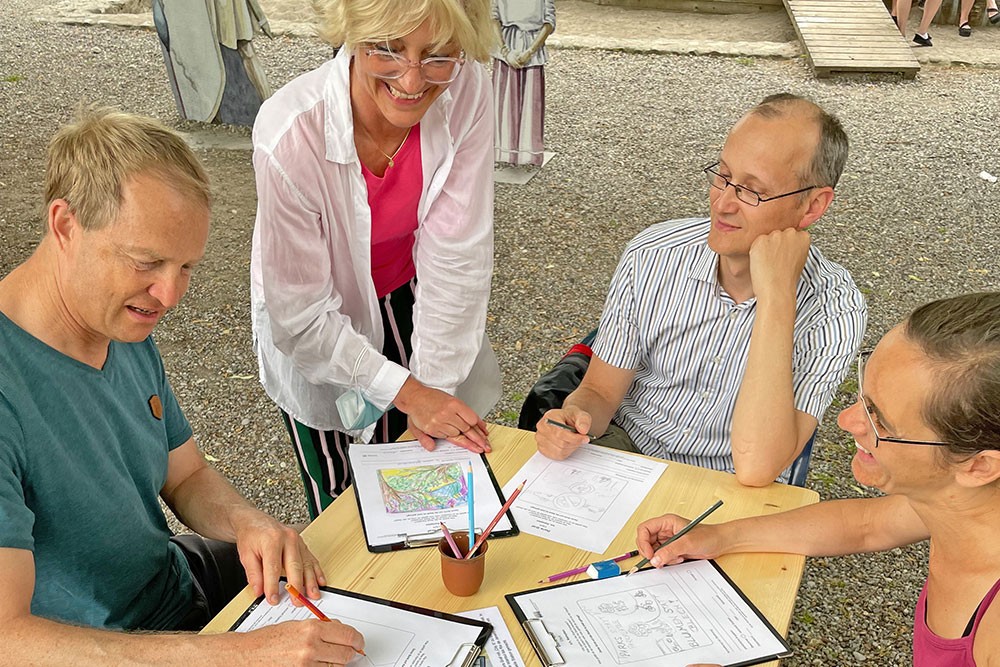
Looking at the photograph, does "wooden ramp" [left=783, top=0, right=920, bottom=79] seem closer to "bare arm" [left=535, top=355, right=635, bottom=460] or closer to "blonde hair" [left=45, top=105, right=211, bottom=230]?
"bare arm" [left=535, top=355, right=635, bottom=460]

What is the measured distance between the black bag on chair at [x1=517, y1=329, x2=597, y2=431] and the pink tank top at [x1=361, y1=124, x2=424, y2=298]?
529 mm

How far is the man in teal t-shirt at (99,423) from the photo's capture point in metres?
1.43

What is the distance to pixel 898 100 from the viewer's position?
26.4 ft

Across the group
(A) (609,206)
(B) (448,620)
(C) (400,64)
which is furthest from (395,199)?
(A) (609,206)

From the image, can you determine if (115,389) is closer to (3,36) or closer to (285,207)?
(285,207)

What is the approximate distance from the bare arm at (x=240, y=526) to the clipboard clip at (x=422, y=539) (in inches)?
7.2

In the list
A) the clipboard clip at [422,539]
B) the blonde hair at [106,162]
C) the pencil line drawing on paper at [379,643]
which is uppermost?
the blonde hair at [106,162]

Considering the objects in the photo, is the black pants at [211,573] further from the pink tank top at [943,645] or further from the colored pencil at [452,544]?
the pink tank top at [943,645]

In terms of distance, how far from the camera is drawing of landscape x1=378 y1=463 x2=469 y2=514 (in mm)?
1971

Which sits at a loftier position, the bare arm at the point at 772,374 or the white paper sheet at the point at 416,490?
the bare arm at the point at 772,374

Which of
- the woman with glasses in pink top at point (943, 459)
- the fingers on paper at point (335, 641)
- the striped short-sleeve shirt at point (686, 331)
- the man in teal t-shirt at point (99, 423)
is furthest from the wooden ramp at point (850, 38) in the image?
the fingers on paper at point (335, 641)

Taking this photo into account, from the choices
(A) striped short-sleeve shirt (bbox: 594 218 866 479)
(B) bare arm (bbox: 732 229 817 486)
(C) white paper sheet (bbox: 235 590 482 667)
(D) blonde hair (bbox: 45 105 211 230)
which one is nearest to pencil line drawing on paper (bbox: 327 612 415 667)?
(C) white paper sheet (bbox: 235 590 482 667)

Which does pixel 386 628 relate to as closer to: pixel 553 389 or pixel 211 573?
pixel 211 573

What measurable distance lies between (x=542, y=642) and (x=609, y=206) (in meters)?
4.74
